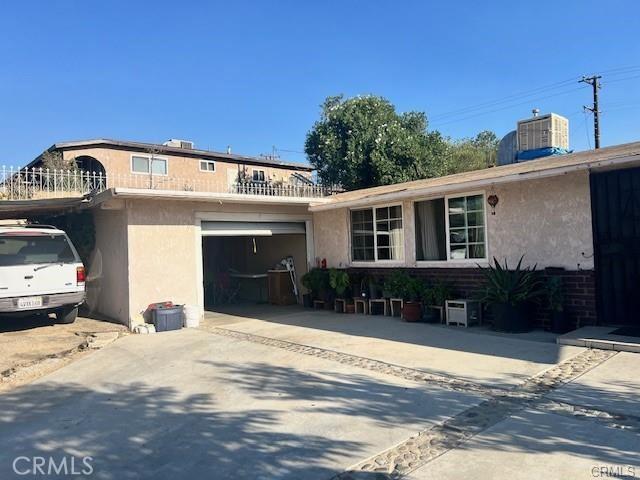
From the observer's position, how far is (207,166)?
2455 centimetres

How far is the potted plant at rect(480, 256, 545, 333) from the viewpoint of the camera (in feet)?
26.2

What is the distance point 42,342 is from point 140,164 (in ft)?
52.5

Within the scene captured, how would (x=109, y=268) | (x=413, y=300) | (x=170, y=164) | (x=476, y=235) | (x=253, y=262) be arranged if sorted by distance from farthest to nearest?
1. (x=170, y=164)
2. (x=253, y=262)
3. (x=109, y=268)
4. (x=413, y=300)
5. (x=476, y=235)

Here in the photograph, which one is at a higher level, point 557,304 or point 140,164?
point 140,164

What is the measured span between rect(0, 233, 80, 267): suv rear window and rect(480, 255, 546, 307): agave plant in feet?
25.2

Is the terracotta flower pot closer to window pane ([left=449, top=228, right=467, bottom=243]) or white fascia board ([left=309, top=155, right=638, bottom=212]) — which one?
window pane ([left=449, top=228, right=467, bottom=243])

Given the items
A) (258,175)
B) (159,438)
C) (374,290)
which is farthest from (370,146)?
(159,438)

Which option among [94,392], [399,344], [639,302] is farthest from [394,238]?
[94,392]

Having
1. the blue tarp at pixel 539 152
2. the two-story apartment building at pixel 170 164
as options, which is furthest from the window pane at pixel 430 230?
the two-story apartment building at pixel 170 164

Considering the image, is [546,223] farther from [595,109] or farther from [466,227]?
[595,109]

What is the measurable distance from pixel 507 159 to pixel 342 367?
10.4 m

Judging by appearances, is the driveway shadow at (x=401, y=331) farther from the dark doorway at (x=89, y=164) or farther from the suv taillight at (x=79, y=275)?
the dark doorway at (x=89, y=164)

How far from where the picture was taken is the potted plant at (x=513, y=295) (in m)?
8.00

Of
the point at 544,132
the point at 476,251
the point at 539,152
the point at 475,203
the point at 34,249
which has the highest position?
the point at 544,132
